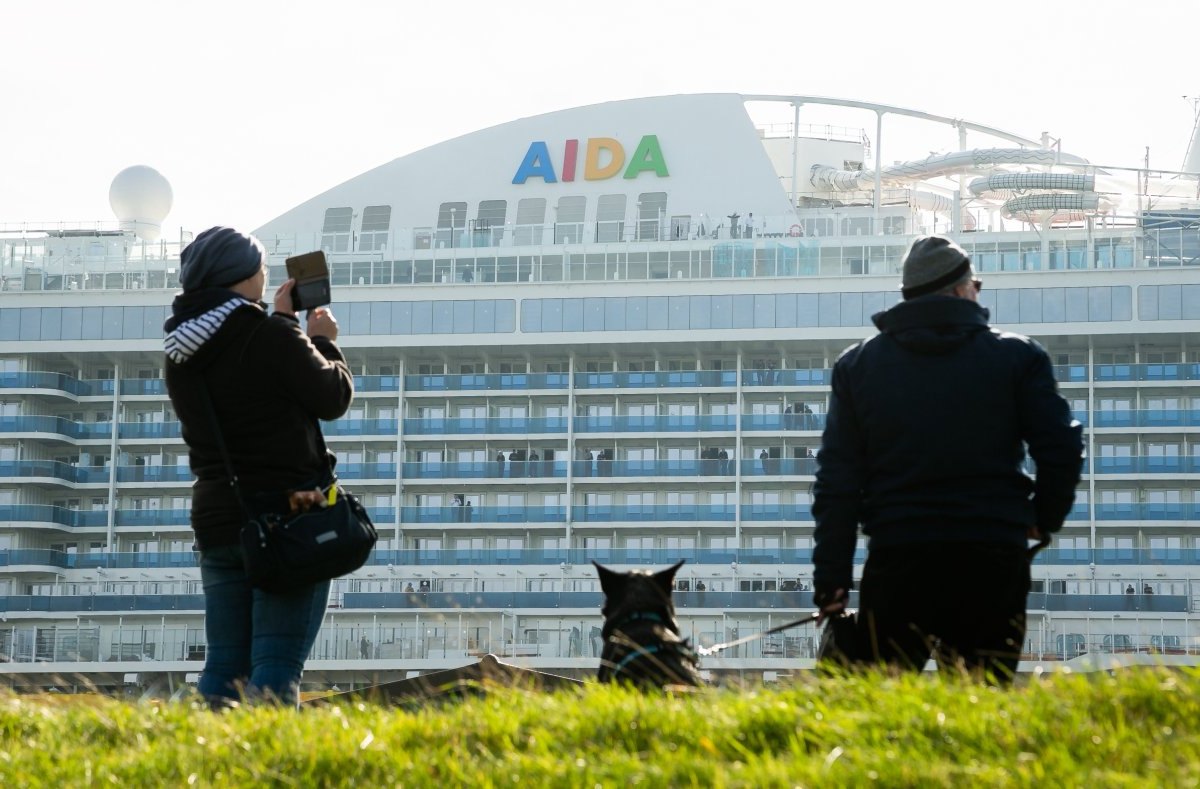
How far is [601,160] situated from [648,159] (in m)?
1.22

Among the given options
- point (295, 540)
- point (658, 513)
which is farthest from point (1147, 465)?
point (295, 540)

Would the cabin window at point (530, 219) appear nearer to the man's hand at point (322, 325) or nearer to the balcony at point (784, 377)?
the balcony at point (784, 377)

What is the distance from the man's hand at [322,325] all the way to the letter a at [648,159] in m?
43.9

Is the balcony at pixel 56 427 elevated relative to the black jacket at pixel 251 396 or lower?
elevated

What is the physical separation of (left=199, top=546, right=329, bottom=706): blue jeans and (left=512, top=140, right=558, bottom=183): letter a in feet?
147

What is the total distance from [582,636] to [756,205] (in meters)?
12.0

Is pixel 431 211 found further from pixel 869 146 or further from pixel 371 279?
pixel 869 146

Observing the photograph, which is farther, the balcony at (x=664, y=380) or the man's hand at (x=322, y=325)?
the balcony at (x=664, y=380)

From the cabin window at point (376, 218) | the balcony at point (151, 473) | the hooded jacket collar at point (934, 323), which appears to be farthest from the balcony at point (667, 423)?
the hooded jacket collar at point (934, 323)

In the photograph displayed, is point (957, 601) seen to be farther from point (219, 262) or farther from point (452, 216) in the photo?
point (452, 216)

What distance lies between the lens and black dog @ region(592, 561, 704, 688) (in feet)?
23.1

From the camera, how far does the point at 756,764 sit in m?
5.41

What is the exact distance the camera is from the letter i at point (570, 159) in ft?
169

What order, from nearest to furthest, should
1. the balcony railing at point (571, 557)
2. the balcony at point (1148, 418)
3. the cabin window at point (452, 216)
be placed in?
the balcony railing at point (571, 557)
the balcony at point (1148, 418)
the cabin window at point (452, 216)
